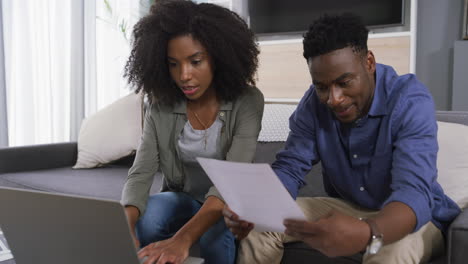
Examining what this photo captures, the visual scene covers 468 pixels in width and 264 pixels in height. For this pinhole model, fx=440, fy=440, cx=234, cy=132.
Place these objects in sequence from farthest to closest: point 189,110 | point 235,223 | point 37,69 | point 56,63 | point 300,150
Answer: point 56,63 → point 37,69 → point 189,110 → point 300,150 → point 235,223

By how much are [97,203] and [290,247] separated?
2.08 ft

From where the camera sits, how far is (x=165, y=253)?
86 centimetres

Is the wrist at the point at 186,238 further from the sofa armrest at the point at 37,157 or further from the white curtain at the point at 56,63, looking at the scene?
the white curtain at the point at 56,63

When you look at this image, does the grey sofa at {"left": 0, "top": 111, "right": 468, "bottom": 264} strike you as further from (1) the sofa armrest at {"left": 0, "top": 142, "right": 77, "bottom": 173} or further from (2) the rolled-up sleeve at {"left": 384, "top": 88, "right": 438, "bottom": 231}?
(2) the rolled-up sleeve at {"left": 384, "top": 88, "right": 438, "bottom": 231}

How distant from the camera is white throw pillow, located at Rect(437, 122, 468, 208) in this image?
1219 millimetres

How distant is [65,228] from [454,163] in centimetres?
104

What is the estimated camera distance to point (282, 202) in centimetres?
69

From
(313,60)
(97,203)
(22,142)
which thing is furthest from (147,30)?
(22,142)

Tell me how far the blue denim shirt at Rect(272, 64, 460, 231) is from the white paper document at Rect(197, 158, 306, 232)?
0.26m

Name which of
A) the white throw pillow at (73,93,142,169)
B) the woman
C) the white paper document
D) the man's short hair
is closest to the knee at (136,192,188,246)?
the woman

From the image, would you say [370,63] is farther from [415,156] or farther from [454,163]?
[454,163]

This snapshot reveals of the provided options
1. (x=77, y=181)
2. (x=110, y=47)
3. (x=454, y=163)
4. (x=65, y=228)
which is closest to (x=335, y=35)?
(x=454, y=163)

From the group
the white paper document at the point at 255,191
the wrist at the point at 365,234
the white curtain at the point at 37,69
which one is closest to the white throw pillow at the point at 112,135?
the white curtain at the point at 37,69

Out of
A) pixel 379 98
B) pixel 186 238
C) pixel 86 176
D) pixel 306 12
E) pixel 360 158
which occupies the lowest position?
pixel 86 176
